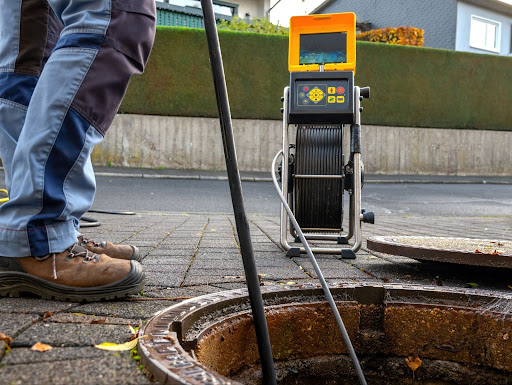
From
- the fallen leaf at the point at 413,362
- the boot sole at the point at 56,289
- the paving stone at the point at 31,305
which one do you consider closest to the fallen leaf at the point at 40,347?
the paving stone at the point at 31,305

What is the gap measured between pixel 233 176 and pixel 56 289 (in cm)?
93

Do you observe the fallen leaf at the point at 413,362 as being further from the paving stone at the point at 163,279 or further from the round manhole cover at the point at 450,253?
the paving stone at the point at 163,279

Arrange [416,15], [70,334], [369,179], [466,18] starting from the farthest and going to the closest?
[416,15], [466,18], [369,179], [70,334]

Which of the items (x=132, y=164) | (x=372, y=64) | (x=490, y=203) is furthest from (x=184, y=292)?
(x=372, y=64)

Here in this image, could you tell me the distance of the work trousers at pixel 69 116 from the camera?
5.65ft

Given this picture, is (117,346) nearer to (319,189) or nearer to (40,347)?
(40,347)

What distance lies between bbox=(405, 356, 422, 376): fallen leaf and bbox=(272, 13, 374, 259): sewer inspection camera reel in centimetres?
108

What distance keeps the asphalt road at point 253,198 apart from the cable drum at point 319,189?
12.0ft

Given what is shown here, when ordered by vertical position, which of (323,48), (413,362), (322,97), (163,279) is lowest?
(413,362)

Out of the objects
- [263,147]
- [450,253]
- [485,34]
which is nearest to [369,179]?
[263,147]

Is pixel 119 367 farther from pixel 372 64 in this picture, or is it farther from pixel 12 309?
pixel 372 64

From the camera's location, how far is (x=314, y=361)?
6.76 feet

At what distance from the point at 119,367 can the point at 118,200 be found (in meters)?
6.79

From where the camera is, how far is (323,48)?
344cm
